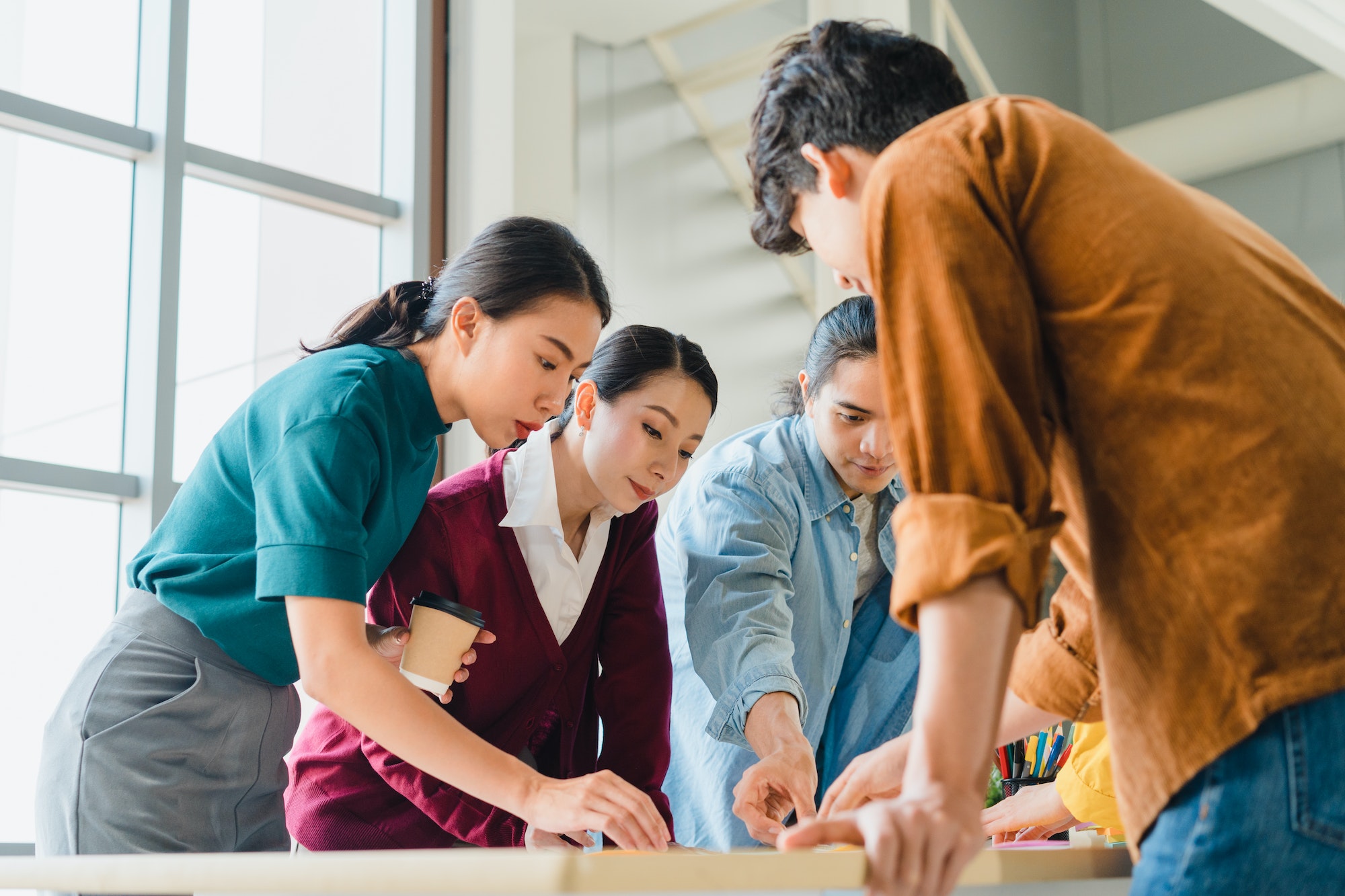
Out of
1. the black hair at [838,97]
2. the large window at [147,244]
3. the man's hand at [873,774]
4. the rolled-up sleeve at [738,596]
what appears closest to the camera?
the black hair at [838,97]

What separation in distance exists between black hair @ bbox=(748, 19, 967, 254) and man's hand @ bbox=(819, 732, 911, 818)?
0.50 m

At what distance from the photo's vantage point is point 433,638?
1319mm

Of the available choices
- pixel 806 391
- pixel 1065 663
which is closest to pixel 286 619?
pixel 1065 663

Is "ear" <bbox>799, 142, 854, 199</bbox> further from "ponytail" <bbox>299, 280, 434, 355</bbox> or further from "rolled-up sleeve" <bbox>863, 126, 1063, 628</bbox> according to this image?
"ponytail" <bbox>299, 280, 434, 355</bbox>

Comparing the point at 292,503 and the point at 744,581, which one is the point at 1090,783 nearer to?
the point at 744,581

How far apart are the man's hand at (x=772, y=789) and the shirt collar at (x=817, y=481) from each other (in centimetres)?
57

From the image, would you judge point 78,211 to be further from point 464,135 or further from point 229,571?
point 229,571

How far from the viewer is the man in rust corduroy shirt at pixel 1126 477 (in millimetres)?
648

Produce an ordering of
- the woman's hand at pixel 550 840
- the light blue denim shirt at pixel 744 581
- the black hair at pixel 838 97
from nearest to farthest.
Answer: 1. the black hair at pixel 838 97
2. the woman's hand at pixel 550 840
3. the light blue denim shirt at pixel 744 581

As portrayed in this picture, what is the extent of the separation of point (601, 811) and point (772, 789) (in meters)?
0.42

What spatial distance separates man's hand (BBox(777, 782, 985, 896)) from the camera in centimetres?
63

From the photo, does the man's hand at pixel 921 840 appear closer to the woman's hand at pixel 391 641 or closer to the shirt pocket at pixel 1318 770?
the shirt pocket at pixel 1318 770

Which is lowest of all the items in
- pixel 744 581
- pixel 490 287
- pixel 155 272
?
pixel 744 581

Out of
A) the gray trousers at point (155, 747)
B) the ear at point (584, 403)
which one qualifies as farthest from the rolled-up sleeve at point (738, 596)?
the gray trousers at point (155, 747)
